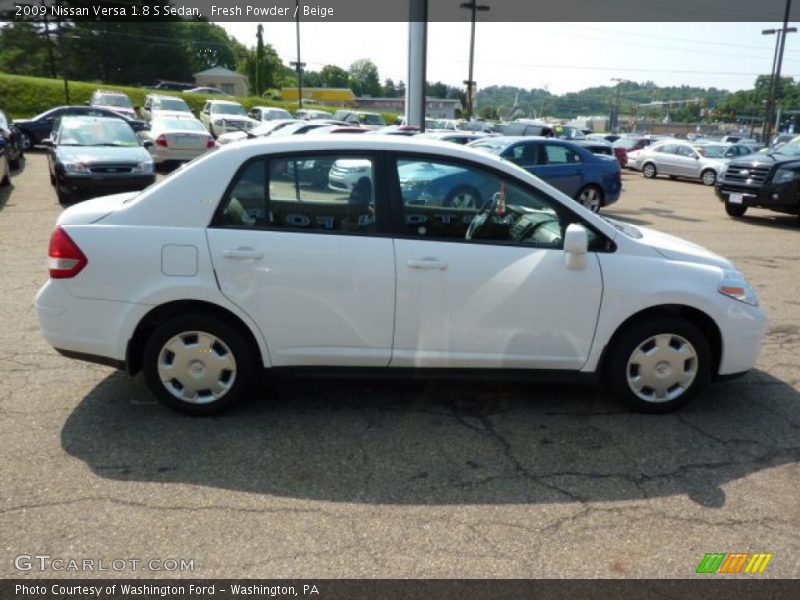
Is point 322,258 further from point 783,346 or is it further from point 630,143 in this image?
point 630,143

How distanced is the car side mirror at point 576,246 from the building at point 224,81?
81088 mm

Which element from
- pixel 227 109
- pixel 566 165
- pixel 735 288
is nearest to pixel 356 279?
pixel 735 288

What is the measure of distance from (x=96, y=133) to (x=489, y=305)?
453 inches

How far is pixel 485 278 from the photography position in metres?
3.83

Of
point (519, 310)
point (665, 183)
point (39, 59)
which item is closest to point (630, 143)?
point (665, 183)

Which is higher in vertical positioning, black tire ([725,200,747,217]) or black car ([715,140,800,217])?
black car ([715,140,800,217])

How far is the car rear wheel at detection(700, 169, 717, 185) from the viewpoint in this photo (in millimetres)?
22625

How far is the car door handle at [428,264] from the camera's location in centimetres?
378

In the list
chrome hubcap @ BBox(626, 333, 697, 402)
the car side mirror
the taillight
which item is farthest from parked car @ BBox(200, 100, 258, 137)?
→ chrome hubcap @ BBox(626, 333, 697, 402)

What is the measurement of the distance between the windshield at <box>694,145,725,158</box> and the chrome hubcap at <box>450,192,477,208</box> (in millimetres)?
22720

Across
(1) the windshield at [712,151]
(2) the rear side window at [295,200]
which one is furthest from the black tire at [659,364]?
(1) the windshield at [712,151]

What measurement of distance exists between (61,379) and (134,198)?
1.44m

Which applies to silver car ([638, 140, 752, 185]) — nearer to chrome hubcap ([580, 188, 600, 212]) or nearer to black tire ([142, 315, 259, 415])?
chrome hubcap ([580, 188, 600, 212])

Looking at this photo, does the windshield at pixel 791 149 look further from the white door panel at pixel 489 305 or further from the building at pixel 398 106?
the building at pixel 398 106
